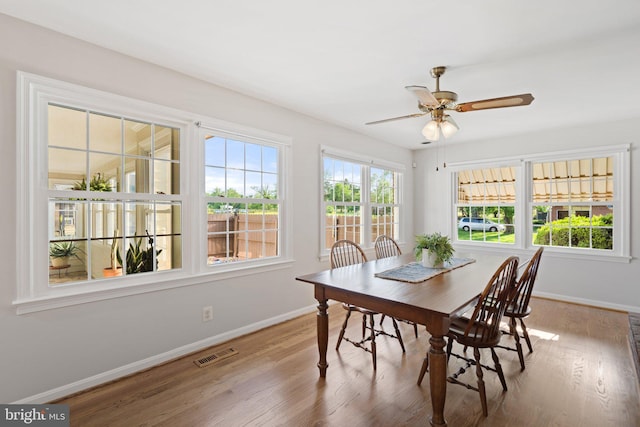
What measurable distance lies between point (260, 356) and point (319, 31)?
258 centimetres

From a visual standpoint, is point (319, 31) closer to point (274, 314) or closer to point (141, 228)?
point (141, 228)

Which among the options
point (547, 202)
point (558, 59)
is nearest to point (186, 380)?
point (558, 59)

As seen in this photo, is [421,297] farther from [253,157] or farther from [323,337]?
[253,157]

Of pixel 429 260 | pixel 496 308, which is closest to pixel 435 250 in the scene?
pixel 429 260

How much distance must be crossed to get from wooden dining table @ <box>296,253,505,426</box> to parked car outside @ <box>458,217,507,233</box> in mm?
2511

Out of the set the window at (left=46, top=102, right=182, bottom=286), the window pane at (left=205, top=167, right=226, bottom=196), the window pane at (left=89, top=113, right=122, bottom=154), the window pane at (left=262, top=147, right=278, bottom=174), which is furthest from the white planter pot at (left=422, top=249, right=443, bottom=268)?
the window pane at (left=89, top=113, right=122, bottom=154)

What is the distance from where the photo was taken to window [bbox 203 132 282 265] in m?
3.04

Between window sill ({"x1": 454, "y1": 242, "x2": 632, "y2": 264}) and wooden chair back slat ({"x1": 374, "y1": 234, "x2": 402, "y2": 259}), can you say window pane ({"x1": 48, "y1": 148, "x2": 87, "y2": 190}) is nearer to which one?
wooden chair back slat ({"x1": 374, "y1": 234, "x2": 402, "y2": 259})

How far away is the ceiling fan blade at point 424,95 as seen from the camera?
2062 millimetres

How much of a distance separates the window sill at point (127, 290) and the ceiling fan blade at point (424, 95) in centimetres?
221

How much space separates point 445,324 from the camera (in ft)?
5.53

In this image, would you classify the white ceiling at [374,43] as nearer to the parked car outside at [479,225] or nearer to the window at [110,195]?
the window at [110,195]

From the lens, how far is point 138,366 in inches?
97.1

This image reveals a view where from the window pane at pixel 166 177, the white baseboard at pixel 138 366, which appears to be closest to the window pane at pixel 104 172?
the window pane at pixel 166 177
